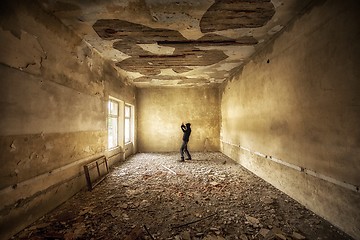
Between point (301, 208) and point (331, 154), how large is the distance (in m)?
1.14

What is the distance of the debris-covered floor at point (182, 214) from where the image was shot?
2.53 m

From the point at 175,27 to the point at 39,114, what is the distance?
2.92m

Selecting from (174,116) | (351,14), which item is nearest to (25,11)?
(351,14)

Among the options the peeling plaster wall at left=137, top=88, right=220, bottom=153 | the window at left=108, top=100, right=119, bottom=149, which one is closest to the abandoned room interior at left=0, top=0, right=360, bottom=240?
the window at left=108, top=100, right=119, bottom=149

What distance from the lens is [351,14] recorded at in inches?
95.3

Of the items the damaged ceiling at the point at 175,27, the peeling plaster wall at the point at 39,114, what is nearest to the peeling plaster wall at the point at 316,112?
the damaged ceiling at the point at 175,27

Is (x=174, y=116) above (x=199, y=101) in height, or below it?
below

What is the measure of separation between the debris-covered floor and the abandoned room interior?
0.02 metres

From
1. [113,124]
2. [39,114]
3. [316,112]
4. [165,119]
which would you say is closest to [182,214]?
[316,112]

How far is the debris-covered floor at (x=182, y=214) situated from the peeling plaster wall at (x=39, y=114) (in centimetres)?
42

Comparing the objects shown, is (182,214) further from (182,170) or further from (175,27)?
(175,27)

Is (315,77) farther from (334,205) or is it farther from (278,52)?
(334,205)

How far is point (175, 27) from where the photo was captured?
379cm

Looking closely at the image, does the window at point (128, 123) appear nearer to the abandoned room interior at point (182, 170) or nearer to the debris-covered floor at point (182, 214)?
the abandoned room interior at point (182, 170)
